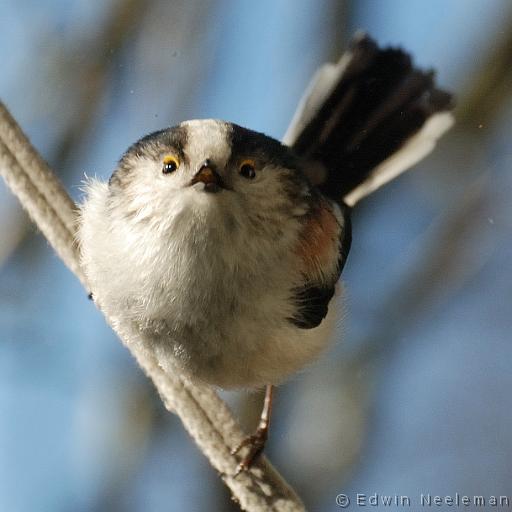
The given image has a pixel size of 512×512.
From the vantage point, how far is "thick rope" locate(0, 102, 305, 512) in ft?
4.92

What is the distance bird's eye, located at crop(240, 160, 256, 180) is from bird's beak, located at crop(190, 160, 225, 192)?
0.10m

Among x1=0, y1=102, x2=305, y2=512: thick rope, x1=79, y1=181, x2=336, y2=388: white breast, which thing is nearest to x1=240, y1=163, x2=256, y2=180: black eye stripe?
x1=79, y1=181, x2=336, y2=388: white breast

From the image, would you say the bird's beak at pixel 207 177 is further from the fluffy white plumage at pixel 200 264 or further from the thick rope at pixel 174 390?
the thick rope at pixel 174 390

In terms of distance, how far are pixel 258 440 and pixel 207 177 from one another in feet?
2.27

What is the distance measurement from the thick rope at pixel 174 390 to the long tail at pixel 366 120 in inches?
29.4

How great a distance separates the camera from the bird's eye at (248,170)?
1.55m

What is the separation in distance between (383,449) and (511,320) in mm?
675

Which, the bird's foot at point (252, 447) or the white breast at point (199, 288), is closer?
the white breast at point (199, 288)

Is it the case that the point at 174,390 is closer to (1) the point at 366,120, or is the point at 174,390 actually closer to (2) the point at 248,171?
(2) the point at 248,171

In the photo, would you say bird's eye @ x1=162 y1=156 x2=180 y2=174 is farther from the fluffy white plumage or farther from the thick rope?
the thick rope

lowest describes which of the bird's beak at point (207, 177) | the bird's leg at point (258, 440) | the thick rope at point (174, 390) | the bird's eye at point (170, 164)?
the bird's leg at point (258, 440)

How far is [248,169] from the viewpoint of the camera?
1.57m

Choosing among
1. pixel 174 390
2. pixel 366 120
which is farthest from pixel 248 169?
pixel 366 120

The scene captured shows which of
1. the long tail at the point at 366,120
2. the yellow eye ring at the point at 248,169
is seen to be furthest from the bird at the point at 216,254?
the long tail at the point at 366,120
